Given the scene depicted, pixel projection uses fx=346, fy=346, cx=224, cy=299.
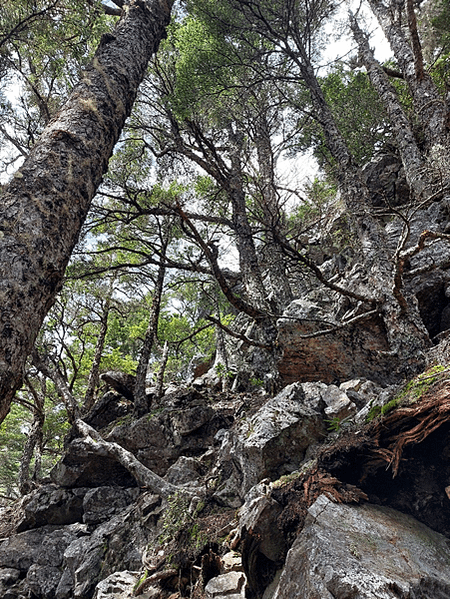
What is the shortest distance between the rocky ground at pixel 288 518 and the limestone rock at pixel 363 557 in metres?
0.01

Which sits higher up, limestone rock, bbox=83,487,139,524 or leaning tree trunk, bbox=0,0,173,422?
leaning tree trunk, bbox=0,0,173,422

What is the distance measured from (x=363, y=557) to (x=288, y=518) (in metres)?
0.92

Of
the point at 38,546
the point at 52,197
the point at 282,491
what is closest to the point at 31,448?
the point at 38,546

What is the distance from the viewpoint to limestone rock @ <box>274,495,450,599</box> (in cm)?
257

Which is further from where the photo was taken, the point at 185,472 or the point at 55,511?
the point at 55,511

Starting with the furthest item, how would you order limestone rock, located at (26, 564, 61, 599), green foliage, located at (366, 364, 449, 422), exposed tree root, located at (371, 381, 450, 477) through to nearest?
limestone rock, located at (26, 564, 61, 599) < green foliage, located at (366, 364, 449, 422) < exposed tree root, located at (371, 381, 450, 477)

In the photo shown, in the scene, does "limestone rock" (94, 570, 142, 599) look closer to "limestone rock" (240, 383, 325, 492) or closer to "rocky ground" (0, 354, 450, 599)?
"rocky ground" (0, 354, 450, 599)

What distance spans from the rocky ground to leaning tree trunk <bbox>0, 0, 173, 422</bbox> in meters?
2.92

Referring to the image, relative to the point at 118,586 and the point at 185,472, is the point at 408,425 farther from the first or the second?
the point at 185,472

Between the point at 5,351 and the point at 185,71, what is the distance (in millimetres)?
11817

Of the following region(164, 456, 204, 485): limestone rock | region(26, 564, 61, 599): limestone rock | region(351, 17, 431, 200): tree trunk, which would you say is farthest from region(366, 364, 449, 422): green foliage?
region(26, 564, 61, 599): limestone rock

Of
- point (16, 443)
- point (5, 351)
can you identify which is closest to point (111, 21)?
point (5, 351)

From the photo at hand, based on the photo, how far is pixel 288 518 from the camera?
3.62 meters

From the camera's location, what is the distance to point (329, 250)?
576 inches
